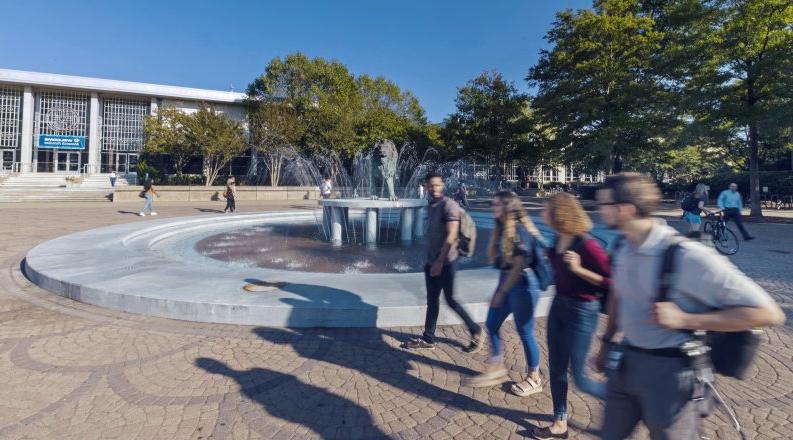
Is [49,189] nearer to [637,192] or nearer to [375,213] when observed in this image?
[375,213]

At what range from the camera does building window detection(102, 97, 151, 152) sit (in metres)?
44.1

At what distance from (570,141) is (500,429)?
1176 inches

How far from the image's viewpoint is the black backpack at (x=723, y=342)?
5.53 ft

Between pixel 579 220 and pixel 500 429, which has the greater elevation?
pixel 579 220

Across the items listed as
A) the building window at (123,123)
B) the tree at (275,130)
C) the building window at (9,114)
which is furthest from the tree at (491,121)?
the building window at (9,114)

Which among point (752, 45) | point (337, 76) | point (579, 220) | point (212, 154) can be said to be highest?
point (337, 76)

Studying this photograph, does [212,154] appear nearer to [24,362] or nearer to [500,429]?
[24,362]

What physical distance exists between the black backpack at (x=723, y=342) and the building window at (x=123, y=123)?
169 ft

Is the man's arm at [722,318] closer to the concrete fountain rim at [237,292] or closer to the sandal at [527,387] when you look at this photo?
the sandal at [527,387]

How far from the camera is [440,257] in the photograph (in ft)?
13.5

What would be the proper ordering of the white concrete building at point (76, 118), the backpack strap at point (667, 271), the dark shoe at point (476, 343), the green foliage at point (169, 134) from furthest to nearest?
1. the white concrete building at point (76, 118)
2. the green foliage at point (169, 134)
3. the dark shoe at point (476, 343)
4. the backpack strap at point (667, 271)

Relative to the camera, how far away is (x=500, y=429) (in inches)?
122

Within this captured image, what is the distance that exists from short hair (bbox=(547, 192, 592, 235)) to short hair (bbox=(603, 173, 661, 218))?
0.80 m

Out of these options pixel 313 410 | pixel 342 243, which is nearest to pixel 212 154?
pixel 342 243
